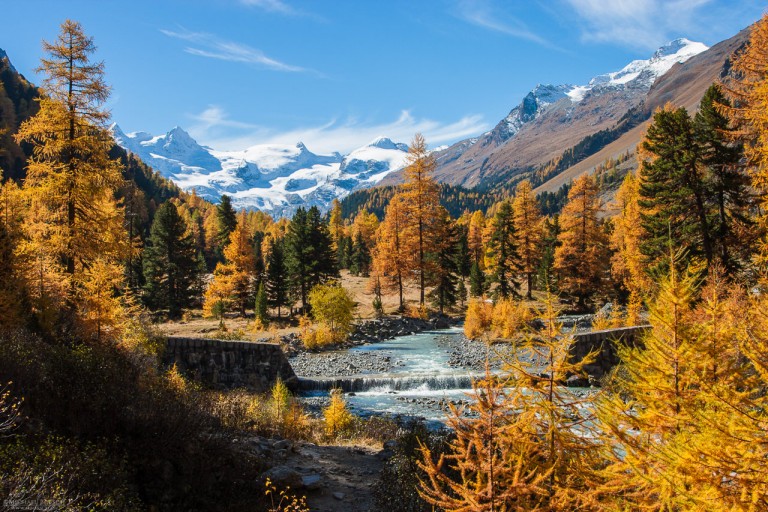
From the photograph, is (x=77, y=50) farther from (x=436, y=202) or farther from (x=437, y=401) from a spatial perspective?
(x=436, y=202)

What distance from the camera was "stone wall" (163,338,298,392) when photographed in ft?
71.1

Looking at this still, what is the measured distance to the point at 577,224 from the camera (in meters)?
41.7

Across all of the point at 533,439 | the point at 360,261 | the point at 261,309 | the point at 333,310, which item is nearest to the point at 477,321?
the point at 333,310

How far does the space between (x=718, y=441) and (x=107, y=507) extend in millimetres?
7330

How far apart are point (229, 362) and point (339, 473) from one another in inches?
521

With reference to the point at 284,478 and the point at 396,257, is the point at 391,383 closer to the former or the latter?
the point at 284,478

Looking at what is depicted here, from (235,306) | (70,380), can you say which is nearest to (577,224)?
(235,306)

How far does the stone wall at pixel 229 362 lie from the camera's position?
71.1 feet

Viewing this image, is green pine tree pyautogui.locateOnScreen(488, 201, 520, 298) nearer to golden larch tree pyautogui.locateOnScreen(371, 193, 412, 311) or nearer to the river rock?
golden larch tree pyautogui.locateOnScreen(371, 193, 412, 311)

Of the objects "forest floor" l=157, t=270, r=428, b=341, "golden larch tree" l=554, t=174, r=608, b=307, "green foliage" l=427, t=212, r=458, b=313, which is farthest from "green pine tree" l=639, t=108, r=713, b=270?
"forest floor" l=157, t=270, r=428, b=341

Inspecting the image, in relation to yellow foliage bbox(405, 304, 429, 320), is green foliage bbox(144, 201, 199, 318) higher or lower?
higher

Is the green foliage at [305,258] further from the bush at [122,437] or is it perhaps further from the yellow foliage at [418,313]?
the bush at [122,437]

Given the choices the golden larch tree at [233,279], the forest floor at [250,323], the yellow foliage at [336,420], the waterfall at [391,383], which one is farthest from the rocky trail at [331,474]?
the golden larch tree at [233,279]

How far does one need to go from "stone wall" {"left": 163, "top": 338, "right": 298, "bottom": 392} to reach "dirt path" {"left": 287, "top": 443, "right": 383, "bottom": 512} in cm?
1011
